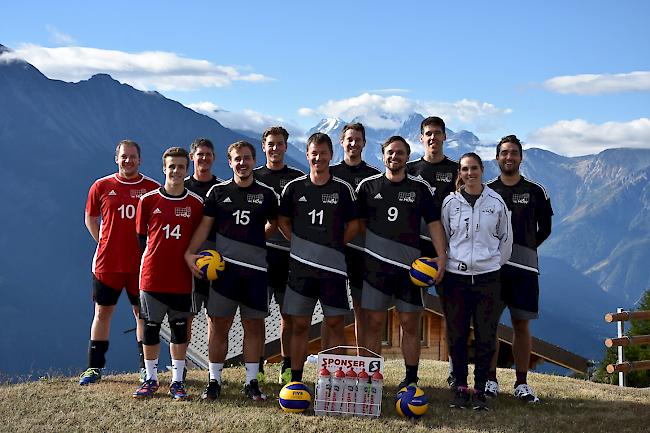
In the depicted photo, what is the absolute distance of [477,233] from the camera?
794cm

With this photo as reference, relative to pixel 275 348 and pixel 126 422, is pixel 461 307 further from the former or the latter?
pixel 275 348

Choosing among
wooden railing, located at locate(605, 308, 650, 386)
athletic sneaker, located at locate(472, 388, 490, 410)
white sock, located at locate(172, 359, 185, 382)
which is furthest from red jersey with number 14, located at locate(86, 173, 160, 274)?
wooden railing, located at locate(605, 308, 650, 386)

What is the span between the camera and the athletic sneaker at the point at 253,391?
8.34m

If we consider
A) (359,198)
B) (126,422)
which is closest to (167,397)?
(126,422)

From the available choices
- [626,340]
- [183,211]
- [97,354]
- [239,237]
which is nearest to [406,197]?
[239,237]

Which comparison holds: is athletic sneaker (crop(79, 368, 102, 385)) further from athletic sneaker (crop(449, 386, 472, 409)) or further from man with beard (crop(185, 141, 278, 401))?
athletic sneaker (crop(449, 386, 472, 409))

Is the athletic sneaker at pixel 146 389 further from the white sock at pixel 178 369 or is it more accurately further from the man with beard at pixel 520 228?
the man with beard at pixel 520 228

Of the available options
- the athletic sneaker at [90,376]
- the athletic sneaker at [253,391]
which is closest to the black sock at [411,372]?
the athletic sneaker at [253,391]

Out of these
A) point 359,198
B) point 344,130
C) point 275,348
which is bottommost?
point 275,348

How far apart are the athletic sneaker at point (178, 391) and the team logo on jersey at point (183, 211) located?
183 cm

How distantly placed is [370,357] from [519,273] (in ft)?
6.20

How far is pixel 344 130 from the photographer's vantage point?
343 inches

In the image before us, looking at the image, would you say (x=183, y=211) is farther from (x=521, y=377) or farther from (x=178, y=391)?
(x=521, y=377)

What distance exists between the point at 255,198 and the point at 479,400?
3172 mm
